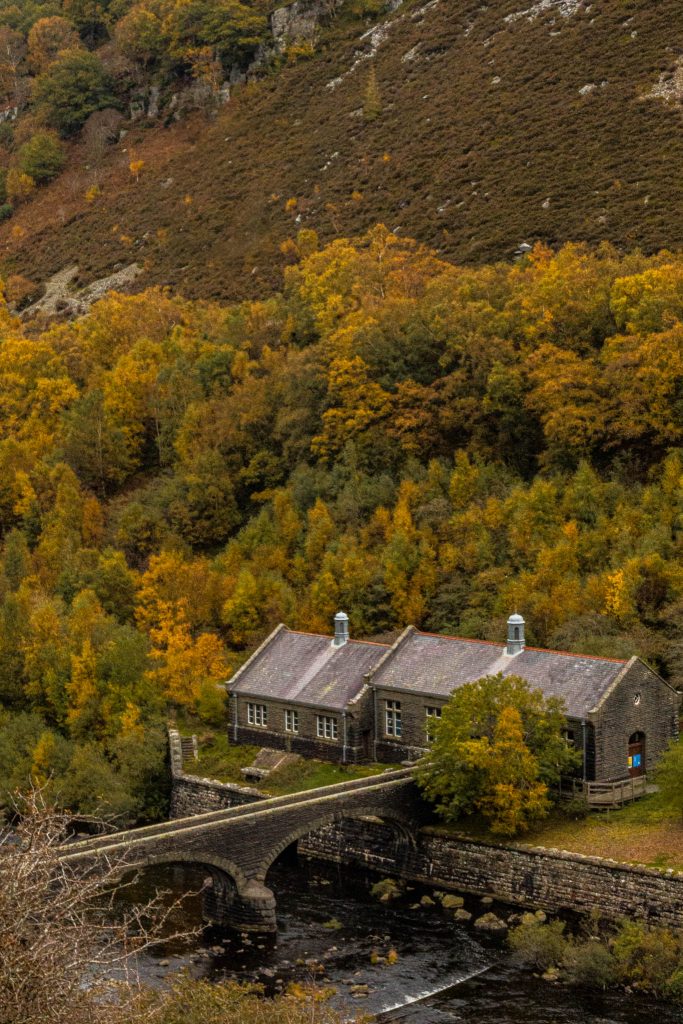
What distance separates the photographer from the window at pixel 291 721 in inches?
2454

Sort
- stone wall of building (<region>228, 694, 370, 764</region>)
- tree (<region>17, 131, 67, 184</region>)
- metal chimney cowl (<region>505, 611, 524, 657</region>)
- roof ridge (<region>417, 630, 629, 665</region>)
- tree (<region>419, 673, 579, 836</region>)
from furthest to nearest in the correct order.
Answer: tree (<region>17, 131, 67, 184</region>) < stone wall of building (<region>228, 694, 370, 764</region>) < metal chimney cowl (<region>505, 611, 524, 657</region>) < roof ridge (<region>417, 630, 629, 665</region>) < tree (<region>419, 673, 579, 836</region>)

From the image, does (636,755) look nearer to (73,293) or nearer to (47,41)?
(73,293)

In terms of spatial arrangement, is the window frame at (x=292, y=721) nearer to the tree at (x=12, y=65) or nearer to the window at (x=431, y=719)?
the window at (x=431, y=719)

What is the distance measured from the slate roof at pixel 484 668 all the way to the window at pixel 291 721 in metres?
4.28

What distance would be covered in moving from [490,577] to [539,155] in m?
55.2

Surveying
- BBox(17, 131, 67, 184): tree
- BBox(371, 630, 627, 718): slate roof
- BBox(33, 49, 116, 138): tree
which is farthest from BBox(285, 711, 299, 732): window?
BBox(33, 49, 116, 138): tree

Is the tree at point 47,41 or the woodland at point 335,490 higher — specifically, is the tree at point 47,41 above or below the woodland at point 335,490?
above

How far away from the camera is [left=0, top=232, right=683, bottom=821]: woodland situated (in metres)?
65.2

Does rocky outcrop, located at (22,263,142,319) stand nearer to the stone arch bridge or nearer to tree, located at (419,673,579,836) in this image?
tree, located at (419,673,579,836)

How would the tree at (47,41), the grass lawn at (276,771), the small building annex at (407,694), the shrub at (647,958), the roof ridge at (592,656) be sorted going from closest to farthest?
the shrub at (647,958)
the small building annex at (407,694)
the roof ridge at (592,656)
the grass lawn at (276,771)
the tree at (47,41)

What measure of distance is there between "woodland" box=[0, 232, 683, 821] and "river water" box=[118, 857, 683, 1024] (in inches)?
486

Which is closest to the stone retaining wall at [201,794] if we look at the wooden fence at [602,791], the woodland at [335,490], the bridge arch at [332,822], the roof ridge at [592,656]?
the woodland at [335,490]

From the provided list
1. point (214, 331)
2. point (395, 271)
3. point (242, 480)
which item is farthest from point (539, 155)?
point (242, 480)

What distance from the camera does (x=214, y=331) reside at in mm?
106375
